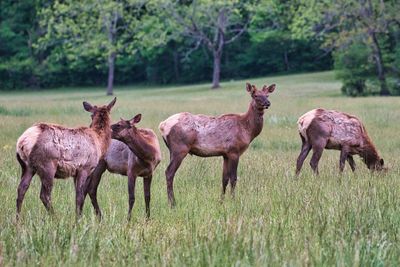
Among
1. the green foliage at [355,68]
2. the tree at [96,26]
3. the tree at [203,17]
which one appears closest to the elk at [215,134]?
the green foliage at [355,68]

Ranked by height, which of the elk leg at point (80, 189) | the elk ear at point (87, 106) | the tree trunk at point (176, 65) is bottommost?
the tree trunk at point (176, 65)

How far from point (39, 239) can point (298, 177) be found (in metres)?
5.71

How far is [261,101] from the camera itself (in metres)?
11.1

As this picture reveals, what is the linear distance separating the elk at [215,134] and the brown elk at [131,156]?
2.85ft

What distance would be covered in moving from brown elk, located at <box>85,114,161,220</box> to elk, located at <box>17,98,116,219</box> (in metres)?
0.29

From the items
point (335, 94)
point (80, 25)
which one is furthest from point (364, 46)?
point (80, 25)

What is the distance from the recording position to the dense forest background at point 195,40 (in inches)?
1638

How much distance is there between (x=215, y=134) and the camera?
10898 mm

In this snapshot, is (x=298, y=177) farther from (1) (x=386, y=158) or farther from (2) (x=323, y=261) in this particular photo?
(2) (x=323, y=261)

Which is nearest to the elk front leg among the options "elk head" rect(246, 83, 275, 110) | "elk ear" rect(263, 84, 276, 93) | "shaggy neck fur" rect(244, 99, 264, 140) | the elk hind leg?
"shaggy neck fur" rect(244, 99, 264, 140)

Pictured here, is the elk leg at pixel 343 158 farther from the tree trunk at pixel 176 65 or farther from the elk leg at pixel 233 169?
the tree trunk at pixel 176 65

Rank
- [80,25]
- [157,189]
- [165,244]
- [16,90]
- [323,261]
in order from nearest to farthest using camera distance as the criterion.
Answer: [323,261]
[165,244]
[157,189]
[80,25]
[16,90]

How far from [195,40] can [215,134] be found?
57031 mm

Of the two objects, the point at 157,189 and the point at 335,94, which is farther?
the point at 335,94
